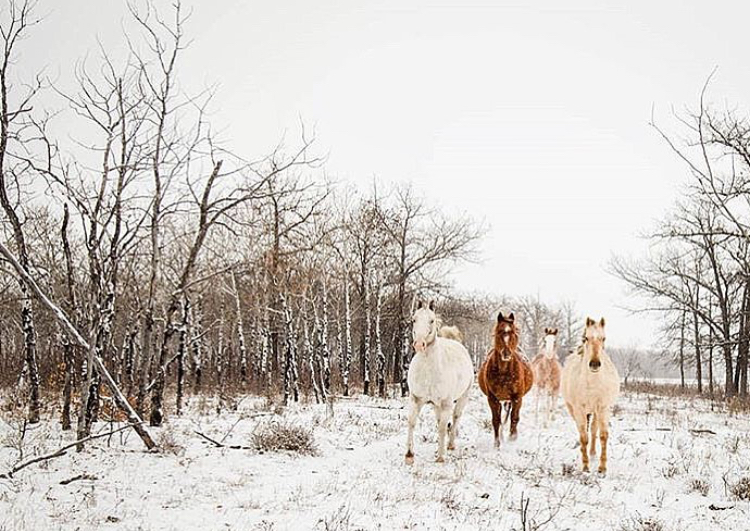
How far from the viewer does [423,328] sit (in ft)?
32.4

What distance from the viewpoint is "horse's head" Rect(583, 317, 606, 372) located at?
29.6ft

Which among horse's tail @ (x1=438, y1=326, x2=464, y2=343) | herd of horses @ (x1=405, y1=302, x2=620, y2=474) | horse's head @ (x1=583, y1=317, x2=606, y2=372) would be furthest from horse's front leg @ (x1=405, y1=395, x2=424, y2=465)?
horse's tail @ (x1=438, y1=326, x2=464, y2=343)

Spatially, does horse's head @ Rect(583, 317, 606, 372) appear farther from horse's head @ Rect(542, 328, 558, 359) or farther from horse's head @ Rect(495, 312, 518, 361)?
horse's head @ Rect(542, 328, 558, 359)

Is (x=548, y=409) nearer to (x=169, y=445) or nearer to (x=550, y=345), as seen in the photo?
(x=550, y=345)

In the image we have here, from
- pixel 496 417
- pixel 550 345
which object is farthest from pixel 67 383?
pixel 550 345

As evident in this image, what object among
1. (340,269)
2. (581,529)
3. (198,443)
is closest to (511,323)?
(581,529)

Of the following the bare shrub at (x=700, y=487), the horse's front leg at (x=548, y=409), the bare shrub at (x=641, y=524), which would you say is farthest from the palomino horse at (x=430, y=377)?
the horse's front leg at (x=548, y=409)

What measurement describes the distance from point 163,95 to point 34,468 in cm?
639

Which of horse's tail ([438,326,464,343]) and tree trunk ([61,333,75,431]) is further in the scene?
horse's tail ([438,326,464,343])

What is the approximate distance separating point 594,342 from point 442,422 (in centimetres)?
271

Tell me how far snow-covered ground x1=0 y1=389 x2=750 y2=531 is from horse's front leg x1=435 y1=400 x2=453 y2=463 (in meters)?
0.23

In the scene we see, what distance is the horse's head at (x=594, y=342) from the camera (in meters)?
9.03

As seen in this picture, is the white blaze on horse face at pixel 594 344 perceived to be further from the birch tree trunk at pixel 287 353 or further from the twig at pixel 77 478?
the birch tree trunk at pixel 287 353

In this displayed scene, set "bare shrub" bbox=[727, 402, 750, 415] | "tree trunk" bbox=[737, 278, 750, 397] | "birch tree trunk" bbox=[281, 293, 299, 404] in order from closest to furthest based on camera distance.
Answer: "birch tree trunk" bbox=[281, 293, 299, 404] → "bare shrub" bbox=[727, 402, 750, 415] → "tree trunk" bbox=[737, 278, 750, 397]
